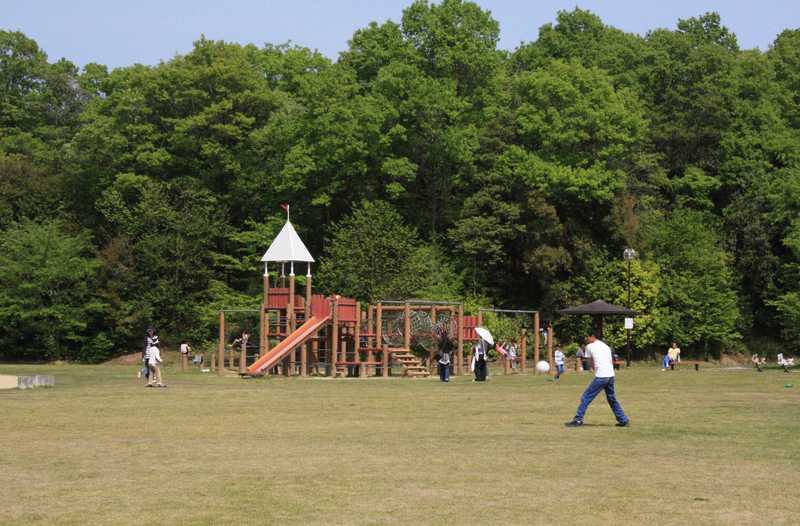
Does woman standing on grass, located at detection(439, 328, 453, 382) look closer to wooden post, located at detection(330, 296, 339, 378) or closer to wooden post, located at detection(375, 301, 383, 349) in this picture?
wooden post, located at detection(375, 301, 383, 349)

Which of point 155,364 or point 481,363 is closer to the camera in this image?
point 155,364

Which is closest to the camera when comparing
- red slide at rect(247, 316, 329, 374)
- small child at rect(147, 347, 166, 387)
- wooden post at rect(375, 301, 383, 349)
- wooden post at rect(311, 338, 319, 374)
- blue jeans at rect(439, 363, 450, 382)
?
small child at rect(147, 347, 166, 387)

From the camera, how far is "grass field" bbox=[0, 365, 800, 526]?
43.4 ft

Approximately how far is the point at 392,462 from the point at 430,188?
60921 millimetres

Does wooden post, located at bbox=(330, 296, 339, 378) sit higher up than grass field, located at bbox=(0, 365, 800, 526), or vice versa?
wooden post, located at bbox=(330, 296, 339, 378)

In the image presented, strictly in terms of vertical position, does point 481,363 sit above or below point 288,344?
below

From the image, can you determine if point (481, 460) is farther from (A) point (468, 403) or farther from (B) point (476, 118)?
(B) point (476, 118)

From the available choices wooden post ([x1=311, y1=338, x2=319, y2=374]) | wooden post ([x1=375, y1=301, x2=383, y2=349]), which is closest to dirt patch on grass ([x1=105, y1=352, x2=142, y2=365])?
wooden post ([x1=311, y1=338, x2=319, y2=374])

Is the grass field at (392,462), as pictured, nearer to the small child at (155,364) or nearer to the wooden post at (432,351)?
the small child at (155,364)

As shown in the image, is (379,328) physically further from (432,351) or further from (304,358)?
(432,351)

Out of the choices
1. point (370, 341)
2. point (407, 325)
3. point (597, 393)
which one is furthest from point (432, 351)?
point (597, 393)

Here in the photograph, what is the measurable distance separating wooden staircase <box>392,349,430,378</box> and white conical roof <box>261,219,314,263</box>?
6.96m

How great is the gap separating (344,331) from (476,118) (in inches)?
1148

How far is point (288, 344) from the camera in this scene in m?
46.9
